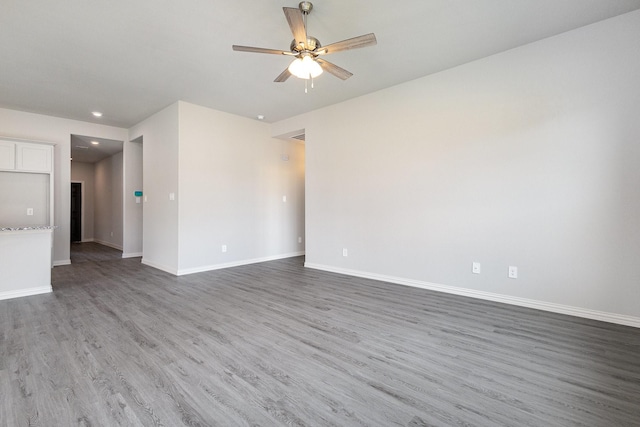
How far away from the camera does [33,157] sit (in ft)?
17.1

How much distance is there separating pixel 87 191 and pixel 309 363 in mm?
10632

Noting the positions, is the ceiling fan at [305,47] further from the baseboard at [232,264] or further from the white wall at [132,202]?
the white wall at [132,202]

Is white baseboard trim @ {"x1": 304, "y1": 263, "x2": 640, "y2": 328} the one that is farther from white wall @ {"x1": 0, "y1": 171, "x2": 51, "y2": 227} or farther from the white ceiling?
white wall @ {"x1": 0, "y1": 171, "x2": 51, "y2": 227}

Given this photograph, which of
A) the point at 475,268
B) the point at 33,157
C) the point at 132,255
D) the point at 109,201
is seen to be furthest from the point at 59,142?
the point at 475,268

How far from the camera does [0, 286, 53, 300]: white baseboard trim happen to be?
11.7 ft

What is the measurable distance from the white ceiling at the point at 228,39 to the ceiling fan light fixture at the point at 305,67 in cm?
38

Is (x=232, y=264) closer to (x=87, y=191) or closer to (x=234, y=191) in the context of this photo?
(x=234, y=191)

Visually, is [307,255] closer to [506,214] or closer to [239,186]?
[239,186]

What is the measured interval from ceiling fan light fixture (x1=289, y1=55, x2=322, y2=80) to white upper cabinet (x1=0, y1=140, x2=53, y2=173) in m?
5.41

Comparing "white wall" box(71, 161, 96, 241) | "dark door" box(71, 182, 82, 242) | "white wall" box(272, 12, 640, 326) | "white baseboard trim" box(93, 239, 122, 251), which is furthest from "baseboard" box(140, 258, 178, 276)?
"dark door" box(71, 182, 82, 242)

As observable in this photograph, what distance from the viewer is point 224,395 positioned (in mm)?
1743

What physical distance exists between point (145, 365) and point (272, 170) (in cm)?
459

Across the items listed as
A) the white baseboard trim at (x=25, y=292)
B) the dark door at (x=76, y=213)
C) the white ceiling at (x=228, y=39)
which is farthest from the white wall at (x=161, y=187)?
the dark door at (x=76, y=213)

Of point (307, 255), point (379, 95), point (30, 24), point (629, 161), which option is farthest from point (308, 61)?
point (307, 255)
